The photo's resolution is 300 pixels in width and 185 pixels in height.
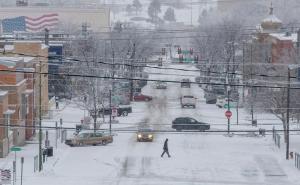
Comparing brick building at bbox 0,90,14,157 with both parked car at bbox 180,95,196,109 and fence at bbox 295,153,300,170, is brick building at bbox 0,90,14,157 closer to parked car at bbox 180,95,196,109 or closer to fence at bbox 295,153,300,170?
fence at bbox 295,153,300,170

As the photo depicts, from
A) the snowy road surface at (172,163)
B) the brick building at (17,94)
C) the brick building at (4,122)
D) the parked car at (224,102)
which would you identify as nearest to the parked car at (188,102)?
the parked car at (224,102)

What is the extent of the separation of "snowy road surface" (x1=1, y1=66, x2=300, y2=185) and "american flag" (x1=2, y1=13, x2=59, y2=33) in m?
40.3

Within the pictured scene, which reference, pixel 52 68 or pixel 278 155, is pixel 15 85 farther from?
pixel 52 68

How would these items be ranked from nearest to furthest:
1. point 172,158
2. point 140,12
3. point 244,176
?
Answer: 1. point 244,176
2. point 172,158
3. point 140,12

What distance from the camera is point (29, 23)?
78.6 metres

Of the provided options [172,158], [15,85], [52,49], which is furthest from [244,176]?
[52,49]

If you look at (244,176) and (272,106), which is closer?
(244,176)

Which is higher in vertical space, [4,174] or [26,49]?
[26,49]

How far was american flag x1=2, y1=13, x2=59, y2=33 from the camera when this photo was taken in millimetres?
78250

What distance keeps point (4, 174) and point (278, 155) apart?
32.6ft

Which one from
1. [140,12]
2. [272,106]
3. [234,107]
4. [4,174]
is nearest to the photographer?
[4,174]

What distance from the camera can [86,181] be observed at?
26688 millimetres

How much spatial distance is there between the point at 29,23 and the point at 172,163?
50202mm

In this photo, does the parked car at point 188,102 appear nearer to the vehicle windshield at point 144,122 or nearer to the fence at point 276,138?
the vehicle windshield at point 144,122
